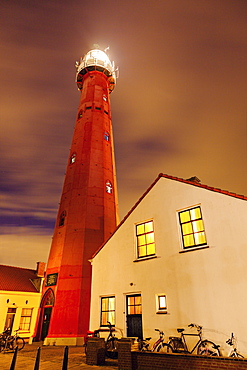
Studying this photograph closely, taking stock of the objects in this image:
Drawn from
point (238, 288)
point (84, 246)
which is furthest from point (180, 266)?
point (84, 246)

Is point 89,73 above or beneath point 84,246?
above

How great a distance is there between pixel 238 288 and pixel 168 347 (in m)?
3.31

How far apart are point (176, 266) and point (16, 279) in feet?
74.8

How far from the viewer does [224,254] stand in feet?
29.5

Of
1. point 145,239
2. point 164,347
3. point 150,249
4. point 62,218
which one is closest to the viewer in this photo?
point 164,347

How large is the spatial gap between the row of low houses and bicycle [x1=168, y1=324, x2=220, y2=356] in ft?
0.71

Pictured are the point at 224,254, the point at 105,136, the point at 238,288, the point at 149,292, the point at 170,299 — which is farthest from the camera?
the point at 105,136

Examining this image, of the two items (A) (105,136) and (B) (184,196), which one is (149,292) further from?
(A) (105,136)

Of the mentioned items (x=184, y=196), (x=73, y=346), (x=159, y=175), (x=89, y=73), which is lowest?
(x=73, y=346)

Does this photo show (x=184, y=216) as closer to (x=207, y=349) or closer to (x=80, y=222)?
(x=207, y=349)

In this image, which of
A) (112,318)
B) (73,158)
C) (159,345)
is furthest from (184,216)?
(73,158)

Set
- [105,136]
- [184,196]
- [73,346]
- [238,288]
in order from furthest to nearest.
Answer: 1. [105,136]
2. [73,346]
3. [184,196]
4. [238,288]

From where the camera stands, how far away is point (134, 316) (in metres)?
10.7

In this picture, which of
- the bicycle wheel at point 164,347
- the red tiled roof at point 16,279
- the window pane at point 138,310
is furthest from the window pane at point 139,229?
the red tiled roof at point 16,279
